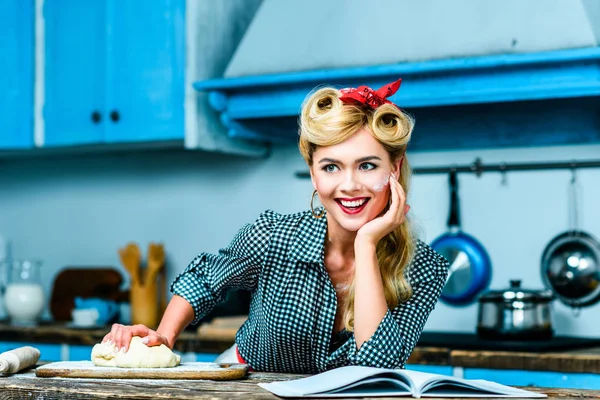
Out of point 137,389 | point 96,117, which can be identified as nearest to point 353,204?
point 137,389

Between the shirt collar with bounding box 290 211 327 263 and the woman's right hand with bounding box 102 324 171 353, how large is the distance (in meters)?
0.36

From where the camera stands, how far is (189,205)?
372 cm

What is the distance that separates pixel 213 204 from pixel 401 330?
2.00 metres

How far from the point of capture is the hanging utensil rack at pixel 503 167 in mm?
3021

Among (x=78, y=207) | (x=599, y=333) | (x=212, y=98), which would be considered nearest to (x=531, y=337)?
(x=599, y=333)

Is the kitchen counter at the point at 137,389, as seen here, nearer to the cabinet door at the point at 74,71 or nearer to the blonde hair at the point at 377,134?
the blonde hair at the point at 377,134

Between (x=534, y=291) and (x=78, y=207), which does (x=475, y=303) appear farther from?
(x=78, y=207)

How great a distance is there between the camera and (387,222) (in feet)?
5.89

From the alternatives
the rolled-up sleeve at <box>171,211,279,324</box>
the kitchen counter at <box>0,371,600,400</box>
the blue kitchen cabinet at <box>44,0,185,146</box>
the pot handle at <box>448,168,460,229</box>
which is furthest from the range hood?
the kitchen counter at <box>0,371,600,400</box>

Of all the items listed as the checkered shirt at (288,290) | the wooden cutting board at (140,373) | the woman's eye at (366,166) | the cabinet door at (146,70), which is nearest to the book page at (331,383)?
the wooden cutting board at (140,373)

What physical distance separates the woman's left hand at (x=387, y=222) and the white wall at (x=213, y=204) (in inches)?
34.9

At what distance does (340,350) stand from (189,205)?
1.99m

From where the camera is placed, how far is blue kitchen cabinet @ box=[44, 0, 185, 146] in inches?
130

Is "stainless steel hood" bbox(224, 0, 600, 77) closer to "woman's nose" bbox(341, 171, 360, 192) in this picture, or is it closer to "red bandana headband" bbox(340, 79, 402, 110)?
"red bandana headband" bbox(340, 79, 402, 110)
